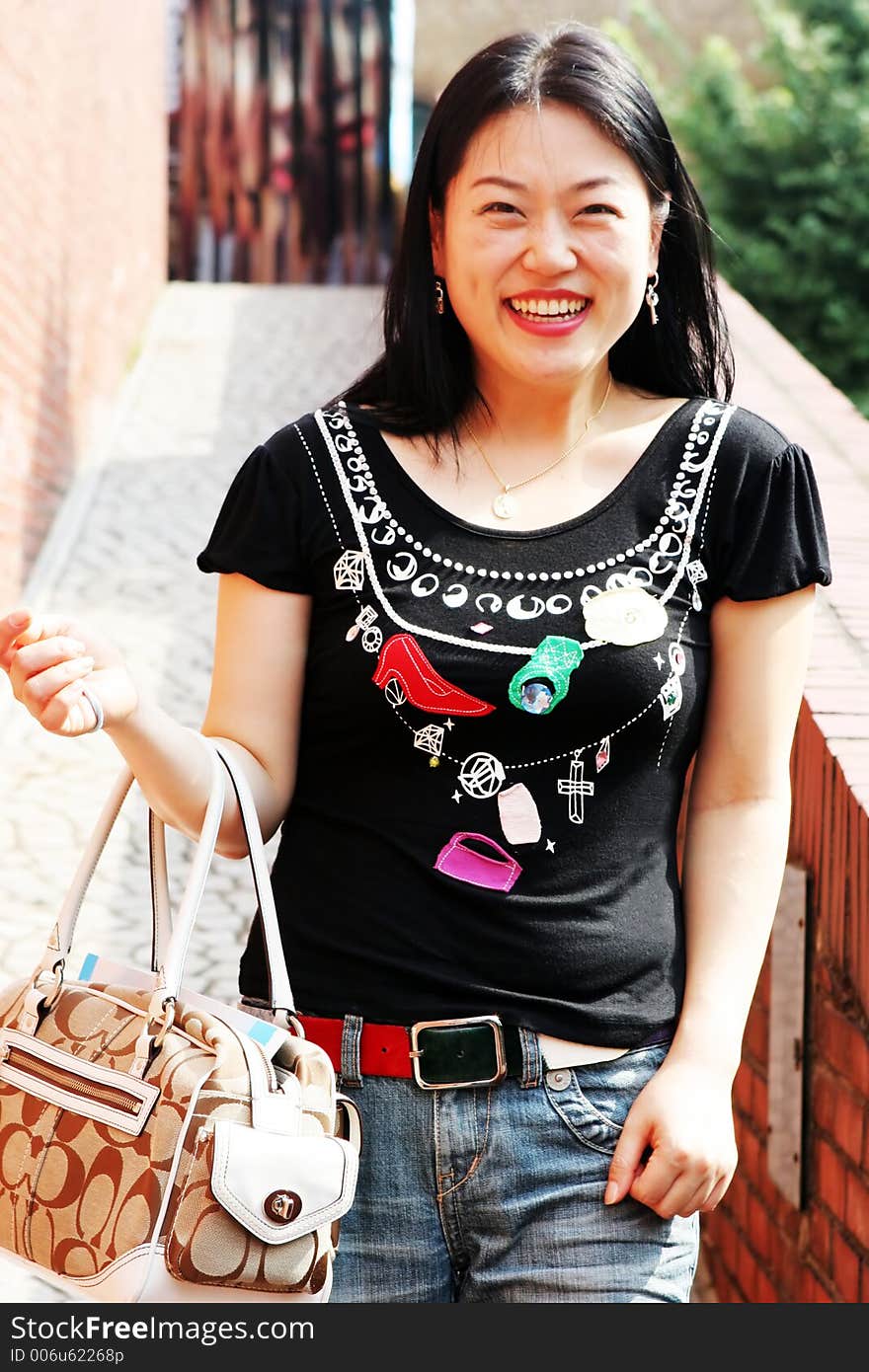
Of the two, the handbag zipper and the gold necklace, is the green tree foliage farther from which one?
the handbag zipper

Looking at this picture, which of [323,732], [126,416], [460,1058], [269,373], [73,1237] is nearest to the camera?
[73,1237]

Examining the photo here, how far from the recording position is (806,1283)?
2.80m

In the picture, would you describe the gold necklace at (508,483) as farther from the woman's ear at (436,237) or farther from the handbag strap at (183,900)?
the handbag strap at (183,900)

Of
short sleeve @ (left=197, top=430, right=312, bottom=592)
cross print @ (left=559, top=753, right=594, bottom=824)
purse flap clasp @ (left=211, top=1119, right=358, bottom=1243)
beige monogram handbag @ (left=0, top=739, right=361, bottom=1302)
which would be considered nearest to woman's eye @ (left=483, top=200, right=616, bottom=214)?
short sleeve @ (left=197, top=430, right=312, bottom=592)

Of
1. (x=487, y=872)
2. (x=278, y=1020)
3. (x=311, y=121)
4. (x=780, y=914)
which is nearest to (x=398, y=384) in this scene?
(x=487, y=872)

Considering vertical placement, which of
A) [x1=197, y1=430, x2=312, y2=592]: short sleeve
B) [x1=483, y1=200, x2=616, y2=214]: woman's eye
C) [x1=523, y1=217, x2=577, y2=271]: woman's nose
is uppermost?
[x1=483, y1=200, x2=616, y2=214]: woman's eye

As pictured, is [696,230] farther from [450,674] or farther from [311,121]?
[311,121]

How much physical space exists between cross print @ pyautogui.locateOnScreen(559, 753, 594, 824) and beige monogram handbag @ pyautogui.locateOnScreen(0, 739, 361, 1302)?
316mm

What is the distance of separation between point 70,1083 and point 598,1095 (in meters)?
0.52

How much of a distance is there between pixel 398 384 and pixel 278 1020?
0.77 m

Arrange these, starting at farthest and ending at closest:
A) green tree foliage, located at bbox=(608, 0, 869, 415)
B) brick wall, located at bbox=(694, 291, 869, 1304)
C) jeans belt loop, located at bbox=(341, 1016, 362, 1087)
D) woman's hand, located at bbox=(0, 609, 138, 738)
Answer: green tree foliage, located at bbox=(608, 0, 869, 415), brick wall, located at bbox=(694, 291, 869, 1304), jeans belt loop, located at bbox=(341, 1016, 362, 1087), woman's hand, located at bbox=(0, 609, 138, 738)

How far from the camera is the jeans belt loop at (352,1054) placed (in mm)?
1639

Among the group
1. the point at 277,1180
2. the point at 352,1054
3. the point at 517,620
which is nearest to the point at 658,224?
the point at 517,620

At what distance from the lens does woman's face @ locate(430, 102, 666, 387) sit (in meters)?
1.75
